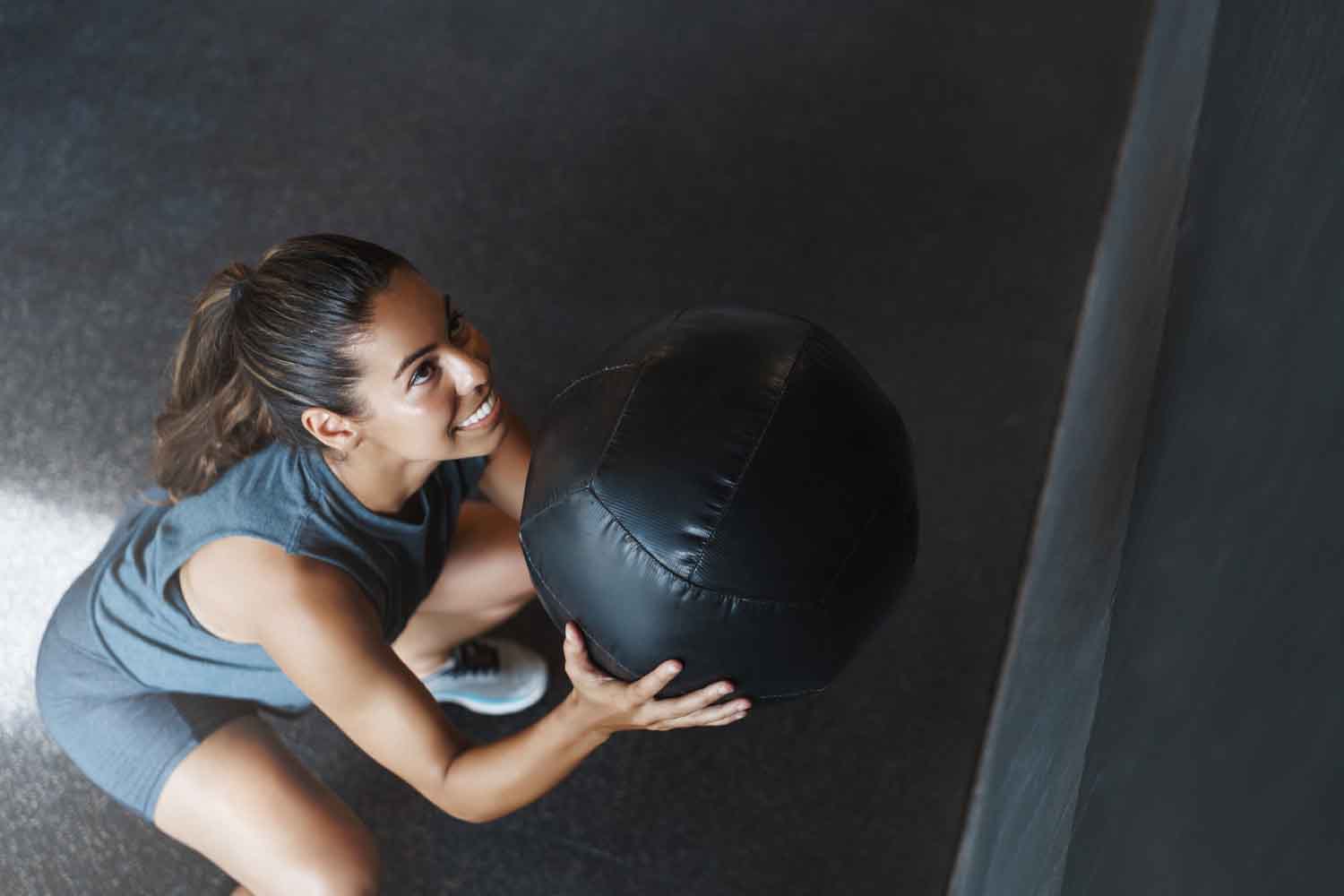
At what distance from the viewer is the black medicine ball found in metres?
1.18

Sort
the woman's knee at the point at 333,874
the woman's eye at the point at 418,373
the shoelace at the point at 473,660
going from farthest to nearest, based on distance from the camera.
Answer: the shoelace at the point at 473,660 < the woman's knee at the point at 333,874 < the woman's eye at the point at 418,373

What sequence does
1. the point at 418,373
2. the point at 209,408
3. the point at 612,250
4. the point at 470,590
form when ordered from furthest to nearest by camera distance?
the point at 612,250 < the point at 470,590 < the point at 209,408 < the point at 418,373

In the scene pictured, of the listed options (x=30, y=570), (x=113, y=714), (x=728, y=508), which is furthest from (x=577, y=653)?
(x=30, y=570)

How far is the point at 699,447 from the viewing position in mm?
1186

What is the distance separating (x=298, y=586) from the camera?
1.43 m

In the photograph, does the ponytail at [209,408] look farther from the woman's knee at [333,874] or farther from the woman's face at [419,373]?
the woman's knee at [333,874]

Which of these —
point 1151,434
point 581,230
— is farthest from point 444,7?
point 1151,434

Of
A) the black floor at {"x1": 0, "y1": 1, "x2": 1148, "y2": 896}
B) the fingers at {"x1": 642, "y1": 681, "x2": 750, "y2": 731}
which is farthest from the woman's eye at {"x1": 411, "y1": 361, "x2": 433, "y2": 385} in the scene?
the black floor at {"x1": 0, "y1": 1, "x2": 1148, "y2": 896}

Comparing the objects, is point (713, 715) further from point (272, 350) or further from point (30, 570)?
point (30, 570)

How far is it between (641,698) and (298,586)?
460 mm

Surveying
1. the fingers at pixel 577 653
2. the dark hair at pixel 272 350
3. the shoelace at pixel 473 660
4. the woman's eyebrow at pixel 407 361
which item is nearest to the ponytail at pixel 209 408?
the dark hair at pixel 272 350

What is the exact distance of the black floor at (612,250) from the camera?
6.51 ft

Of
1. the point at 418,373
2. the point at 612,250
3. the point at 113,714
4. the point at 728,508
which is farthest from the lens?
the point at 612,250

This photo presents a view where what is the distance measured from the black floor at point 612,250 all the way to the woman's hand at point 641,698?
0.71 meters
